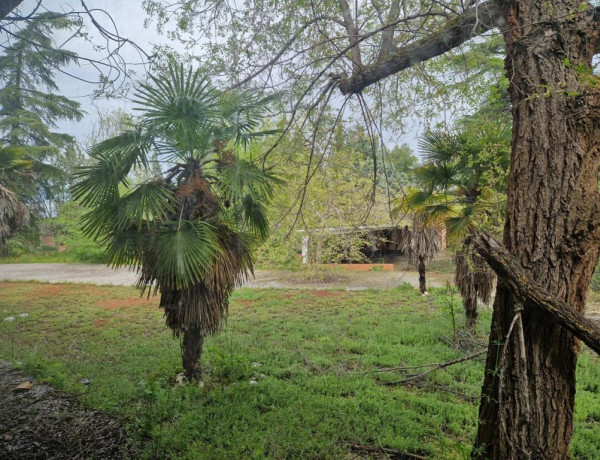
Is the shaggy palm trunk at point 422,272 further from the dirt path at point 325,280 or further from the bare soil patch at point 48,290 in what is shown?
the bare soil patch at point 48,290

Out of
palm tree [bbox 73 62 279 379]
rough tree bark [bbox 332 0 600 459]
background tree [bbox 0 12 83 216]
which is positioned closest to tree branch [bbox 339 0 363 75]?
palm tree [bbox 73 62 279 379]

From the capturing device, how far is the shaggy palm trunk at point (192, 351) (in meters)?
3.54

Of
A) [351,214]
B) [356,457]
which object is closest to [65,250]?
[356,457]

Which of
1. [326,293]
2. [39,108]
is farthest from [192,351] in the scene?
[326,293]

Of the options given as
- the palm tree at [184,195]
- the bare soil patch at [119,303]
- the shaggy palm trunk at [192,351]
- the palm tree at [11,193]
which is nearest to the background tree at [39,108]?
the palm tree at [11,193]

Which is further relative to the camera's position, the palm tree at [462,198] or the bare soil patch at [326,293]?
the bare soil patch at [326,293]

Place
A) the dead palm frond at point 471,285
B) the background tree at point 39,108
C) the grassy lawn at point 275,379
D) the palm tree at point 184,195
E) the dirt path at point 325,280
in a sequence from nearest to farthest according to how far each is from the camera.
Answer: the background tree at point 39,108 < the grassy lawn at point 275,379 < the palm tree at point 184,195 < the dead palm frond at point 471,285 < the dirt path at point 325,280

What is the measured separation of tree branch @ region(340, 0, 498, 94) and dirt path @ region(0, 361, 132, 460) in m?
2.88

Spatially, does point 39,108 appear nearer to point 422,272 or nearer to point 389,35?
point 389,35

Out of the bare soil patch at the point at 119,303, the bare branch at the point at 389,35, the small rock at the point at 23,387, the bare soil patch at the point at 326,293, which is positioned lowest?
the bare soil patch at the point at 119,303

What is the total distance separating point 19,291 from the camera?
281 inches

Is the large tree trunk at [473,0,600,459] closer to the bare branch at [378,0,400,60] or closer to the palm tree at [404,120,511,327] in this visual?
the bare branch at [378,0,400,60]

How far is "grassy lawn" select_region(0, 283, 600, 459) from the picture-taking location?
261cm

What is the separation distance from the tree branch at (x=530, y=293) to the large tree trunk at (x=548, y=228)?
105 mm
